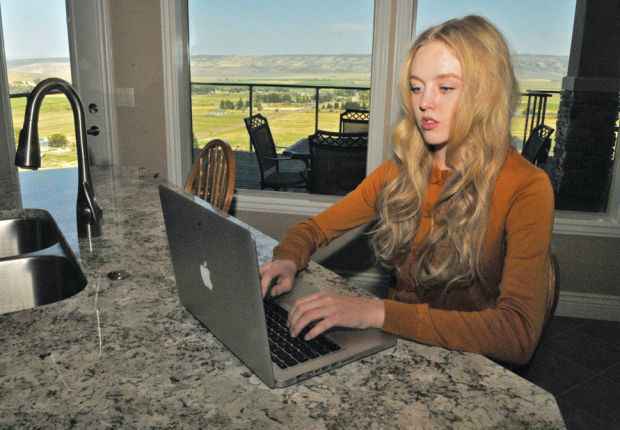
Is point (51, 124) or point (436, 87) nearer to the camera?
point (436, 87)

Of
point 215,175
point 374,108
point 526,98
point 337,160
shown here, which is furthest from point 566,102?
point 215,175

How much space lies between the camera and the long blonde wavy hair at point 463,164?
3.82 feet

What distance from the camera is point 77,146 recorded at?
4.77ft

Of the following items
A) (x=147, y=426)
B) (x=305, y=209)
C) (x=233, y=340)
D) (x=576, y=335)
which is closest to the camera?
(x=147, y=426)

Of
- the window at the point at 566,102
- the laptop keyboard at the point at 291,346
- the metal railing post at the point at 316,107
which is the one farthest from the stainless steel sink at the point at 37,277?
the metal railing post at the point at 316,107

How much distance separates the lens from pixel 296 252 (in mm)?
1270

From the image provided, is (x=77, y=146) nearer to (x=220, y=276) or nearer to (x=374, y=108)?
(x=220, y=276)

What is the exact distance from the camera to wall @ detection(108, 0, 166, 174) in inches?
123

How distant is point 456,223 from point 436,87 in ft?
1.08

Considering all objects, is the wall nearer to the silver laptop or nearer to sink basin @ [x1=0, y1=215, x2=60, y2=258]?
sink basin @ [x1=0, y1=215, x2=60, y2=258]

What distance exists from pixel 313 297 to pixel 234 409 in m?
0.27

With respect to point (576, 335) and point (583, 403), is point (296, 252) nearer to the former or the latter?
point (583, 403)

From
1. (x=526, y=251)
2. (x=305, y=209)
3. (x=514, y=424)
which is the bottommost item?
(x=305, y=209)

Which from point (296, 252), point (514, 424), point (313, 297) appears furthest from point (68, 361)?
point (514, 424)
